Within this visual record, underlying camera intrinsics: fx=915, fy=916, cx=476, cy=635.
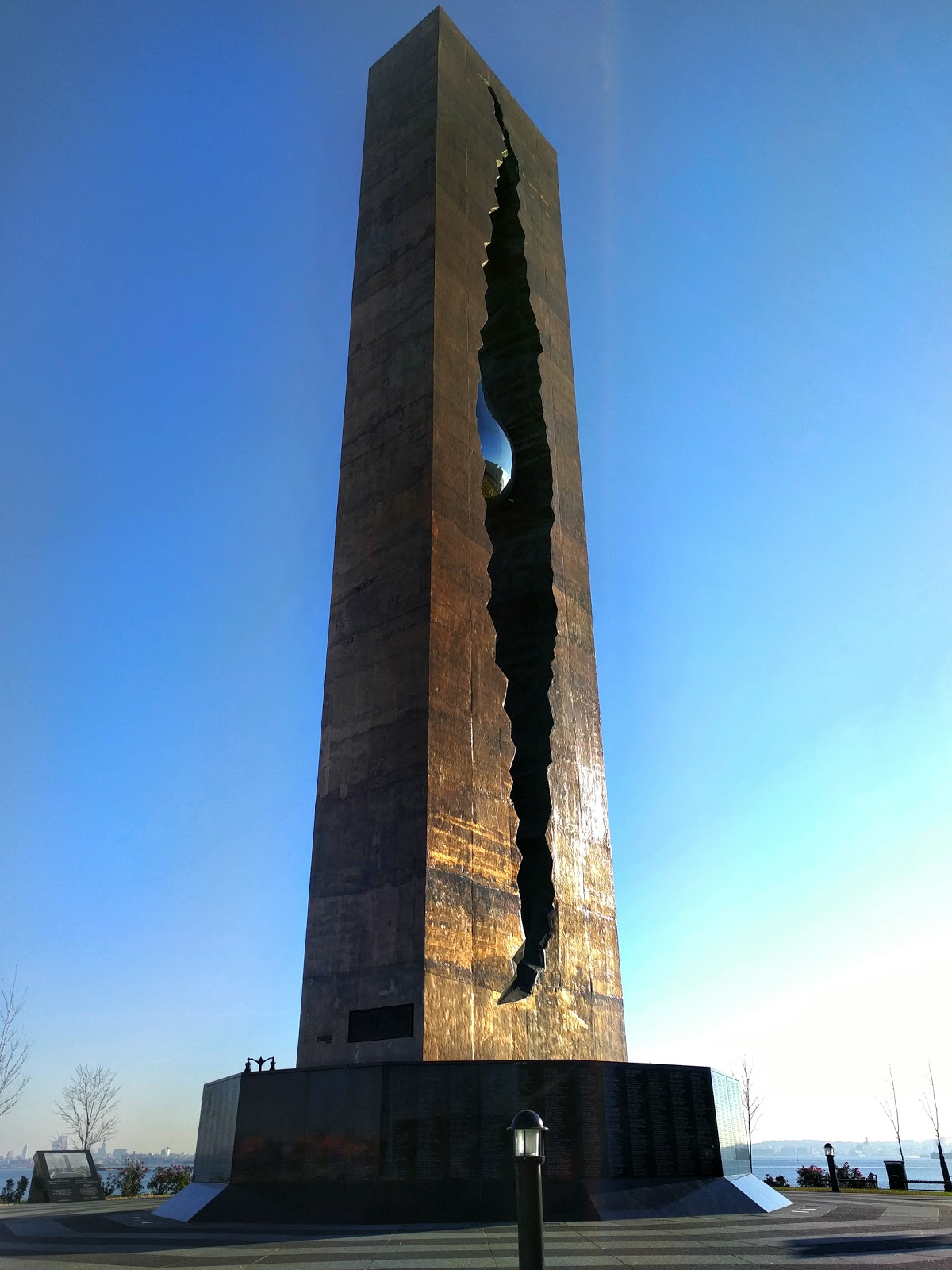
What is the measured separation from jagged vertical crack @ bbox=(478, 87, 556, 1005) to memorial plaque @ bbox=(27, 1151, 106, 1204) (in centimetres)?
953

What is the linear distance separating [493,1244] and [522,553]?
501 inches

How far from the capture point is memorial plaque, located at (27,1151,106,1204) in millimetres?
16906

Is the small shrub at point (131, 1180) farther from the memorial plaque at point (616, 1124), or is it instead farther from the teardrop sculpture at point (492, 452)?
the teardrop sculpture at point (492, 452)

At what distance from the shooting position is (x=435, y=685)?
15297 mm

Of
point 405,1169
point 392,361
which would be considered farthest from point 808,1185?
point 392,361

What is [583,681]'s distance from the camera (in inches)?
757

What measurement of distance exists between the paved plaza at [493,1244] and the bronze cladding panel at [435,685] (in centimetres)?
362

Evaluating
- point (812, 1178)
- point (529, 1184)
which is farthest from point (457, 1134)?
point (812, 1178)

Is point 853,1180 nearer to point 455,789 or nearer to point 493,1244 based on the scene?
point 455,789

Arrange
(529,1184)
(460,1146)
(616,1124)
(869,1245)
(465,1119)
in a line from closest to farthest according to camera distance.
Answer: (529,1184)
(869,1245)
(460,1146)
(465,1119)
(616,1124)

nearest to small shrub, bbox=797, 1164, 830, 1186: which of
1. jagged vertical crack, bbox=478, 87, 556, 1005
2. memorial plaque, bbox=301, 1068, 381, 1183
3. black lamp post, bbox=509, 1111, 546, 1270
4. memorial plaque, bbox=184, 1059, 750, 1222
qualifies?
memorial plaque, bbox=184, 1059, 750, 1222

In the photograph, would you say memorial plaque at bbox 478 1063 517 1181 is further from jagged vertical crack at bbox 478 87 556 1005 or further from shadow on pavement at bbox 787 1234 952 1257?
shadow on pavement at bbox 787 1234 952 1257

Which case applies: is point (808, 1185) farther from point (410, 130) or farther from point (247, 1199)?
point (410, 130)

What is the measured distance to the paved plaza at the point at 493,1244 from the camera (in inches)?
283
